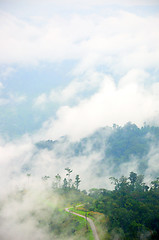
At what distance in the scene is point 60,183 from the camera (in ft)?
374

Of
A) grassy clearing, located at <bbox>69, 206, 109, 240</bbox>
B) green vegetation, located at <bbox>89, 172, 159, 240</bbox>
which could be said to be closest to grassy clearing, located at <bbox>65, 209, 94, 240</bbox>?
grassy clearing, located at <bbox>69, 206, 109, 240</bbox>

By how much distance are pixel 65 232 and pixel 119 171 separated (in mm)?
148728

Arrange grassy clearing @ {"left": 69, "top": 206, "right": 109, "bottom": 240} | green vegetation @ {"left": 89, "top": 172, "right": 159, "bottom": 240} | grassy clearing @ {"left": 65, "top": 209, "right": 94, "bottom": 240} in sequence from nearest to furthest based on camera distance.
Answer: green vegetation @ {"left": 89, "top": 172, "right": 159, "bottom": 240}
grassy clearing @ {"left": 69, "top": 206, "right": 109, "bottom": 240}
grassy clearing @ {"left": 65, "top": 209, "right": 94, "bottom": 240}

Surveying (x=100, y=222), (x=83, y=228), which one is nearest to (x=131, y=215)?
(x=100, y=222)

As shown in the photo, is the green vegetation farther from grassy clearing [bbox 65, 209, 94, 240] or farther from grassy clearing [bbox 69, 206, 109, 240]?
grassy clearing [bbox 65, 209, 94, 240]

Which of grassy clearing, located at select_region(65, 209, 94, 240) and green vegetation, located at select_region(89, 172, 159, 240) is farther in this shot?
grassy clearing, located at select_region(65, 209, 94, 240)

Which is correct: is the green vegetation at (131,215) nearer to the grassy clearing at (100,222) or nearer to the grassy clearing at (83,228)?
the grassy clearing at (100,222)

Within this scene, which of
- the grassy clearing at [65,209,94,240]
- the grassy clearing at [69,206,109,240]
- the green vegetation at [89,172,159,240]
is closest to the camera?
the green vegetation at [89,172,159,240]

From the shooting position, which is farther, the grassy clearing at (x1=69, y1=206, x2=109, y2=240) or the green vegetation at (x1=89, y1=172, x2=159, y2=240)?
the grassy clearing at (x1=69, y1=206, x2=109, y2=240)

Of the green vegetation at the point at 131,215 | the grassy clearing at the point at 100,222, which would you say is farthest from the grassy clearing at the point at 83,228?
the green vegetation at the point at 131,215

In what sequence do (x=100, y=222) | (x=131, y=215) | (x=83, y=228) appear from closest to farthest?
1. (x=131, y=215)
2. (x=83, y=228)
3. (x=100, y=222)

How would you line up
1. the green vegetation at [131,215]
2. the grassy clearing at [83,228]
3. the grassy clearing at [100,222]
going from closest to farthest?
the green vegetation at [131,215]
the grassy clearing at [100,222]
the grassy clearing at [83,228]

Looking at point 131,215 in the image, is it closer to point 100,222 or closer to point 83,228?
point 100,222

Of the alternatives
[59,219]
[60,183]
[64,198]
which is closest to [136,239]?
[59,219]
